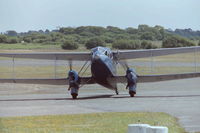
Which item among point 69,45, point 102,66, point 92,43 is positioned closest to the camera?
point 102,66

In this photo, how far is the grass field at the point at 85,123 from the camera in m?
13.8

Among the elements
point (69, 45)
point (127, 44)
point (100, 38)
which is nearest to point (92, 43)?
point (127, 44)

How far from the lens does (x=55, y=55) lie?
2747 centimetres

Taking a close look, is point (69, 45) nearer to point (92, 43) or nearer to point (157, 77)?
point (92, 43)

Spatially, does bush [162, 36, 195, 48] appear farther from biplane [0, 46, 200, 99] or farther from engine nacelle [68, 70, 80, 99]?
engine nacelle [68, 70, 80, 99]

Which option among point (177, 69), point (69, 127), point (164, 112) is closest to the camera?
point (69, 127)

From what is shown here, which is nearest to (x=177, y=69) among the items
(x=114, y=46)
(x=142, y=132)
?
(x=114, y=46)

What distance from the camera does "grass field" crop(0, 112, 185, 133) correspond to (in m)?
13.8

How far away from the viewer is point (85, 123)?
15.3 m

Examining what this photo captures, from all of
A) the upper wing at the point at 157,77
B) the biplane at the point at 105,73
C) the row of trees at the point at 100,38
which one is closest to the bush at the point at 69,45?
the row of trees at the point at 100,38

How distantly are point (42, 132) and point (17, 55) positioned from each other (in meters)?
14.2

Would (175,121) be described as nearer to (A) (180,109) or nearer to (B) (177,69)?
(A) (180,109)

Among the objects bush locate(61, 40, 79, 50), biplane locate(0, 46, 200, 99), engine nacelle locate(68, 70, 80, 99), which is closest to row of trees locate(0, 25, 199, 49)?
bush locate(61, 40, 79, 50)

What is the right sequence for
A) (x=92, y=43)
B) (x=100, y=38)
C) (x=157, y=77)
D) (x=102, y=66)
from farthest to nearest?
(x=100, y=38), (x=92, y=43), (x=157, y=77), (x=102, y=66)
